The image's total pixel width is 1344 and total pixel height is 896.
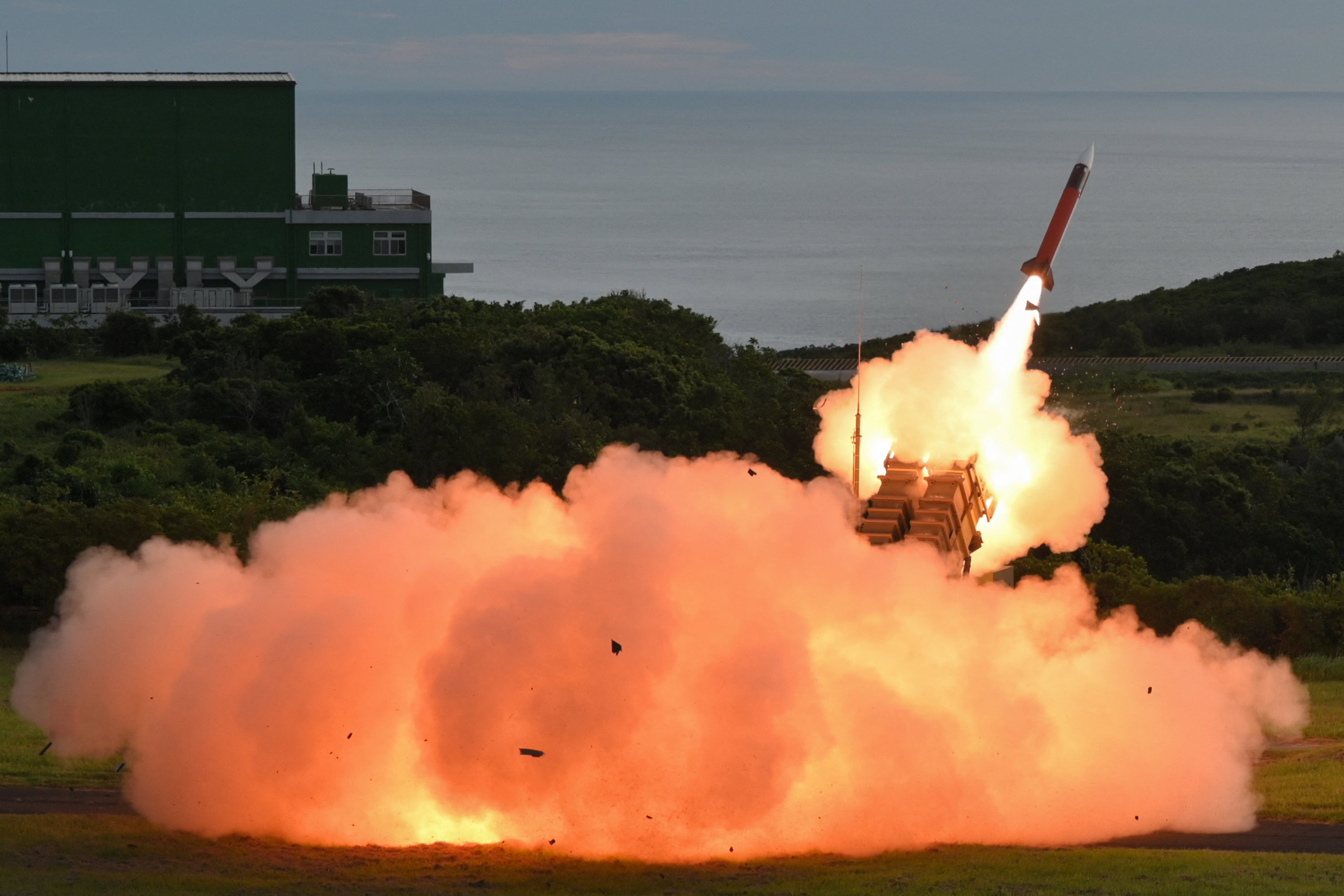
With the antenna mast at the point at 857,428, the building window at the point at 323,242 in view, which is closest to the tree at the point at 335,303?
the building window at the point at 323,242

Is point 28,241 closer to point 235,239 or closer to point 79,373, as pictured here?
point 235,239

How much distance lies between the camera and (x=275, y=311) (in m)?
96.2

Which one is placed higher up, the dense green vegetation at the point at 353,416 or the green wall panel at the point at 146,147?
the green wall panel at the point at 146,147

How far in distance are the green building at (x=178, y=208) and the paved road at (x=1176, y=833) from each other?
72130 millimetres

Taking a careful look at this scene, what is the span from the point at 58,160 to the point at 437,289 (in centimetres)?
2041

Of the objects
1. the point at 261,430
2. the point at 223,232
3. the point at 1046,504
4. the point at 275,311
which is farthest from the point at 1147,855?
the point at 223,232

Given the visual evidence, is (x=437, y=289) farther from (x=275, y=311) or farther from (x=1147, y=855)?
(x=1147, y=855)

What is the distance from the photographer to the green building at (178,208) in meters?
99.7

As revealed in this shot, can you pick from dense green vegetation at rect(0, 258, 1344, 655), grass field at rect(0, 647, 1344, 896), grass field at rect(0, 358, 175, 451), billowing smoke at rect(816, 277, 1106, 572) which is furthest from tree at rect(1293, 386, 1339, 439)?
grass field at rect(0, 647, 1344, 896)

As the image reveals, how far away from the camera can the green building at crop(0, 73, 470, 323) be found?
9969cm

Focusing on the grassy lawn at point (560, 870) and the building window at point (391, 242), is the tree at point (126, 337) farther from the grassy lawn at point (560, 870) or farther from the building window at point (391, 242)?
the grassy lawn at point (560, 870)

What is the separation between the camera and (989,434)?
3503cm

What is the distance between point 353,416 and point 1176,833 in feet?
123

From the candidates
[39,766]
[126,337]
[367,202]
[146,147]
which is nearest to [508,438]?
[39,766]
